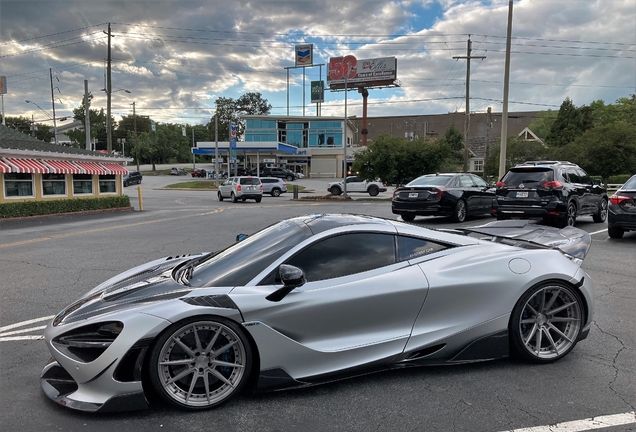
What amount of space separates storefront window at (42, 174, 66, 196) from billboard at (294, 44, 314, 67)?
63279 millimetres

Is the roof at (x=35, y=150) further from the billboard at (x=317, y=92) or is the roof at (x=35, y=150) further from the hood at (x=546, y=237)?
the billboard at (x=317, y=92)

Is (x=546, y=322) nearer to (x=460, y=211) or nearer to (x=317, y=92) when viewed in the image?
(x=460, y=211)

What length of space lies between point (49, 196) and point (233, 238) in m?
13.9

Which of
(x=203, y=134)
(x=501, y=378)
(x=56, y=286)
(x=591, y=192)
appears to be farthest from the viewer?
(x=203, y=134)

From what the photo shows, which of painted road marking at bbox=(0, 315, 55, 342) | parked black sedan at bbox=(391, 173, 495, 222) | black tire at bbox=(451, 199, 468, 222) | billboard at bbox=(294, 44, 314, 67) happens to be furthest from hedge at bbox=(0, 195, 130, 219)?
billboard at bbox=(294, 44, 314, 67)

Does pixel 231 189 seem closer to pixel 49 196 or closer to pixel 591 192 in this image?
pixel 49 196

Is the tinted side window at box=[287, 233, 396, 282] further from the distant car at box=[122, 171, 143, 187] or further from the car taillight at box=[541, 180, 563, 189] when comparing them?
the distant car at box=[122, 171, 143, 187]

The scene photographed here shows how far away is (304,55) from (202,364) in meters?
81.2

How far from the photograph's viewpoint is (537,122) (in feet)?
312

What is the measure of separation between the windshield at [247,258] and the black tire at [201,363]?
39 centimetres

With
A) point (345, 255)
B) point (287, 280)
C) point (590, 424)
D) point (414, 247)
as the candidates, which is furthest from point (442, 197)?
point (287, 280)

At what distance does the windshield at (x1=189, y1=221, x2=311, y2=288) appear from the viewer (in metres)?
3.54

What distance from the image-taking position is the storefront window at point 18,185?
62.1 ft

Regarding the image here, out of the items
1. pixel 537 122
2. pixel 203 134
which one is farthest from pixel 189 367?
pixel 203 134
